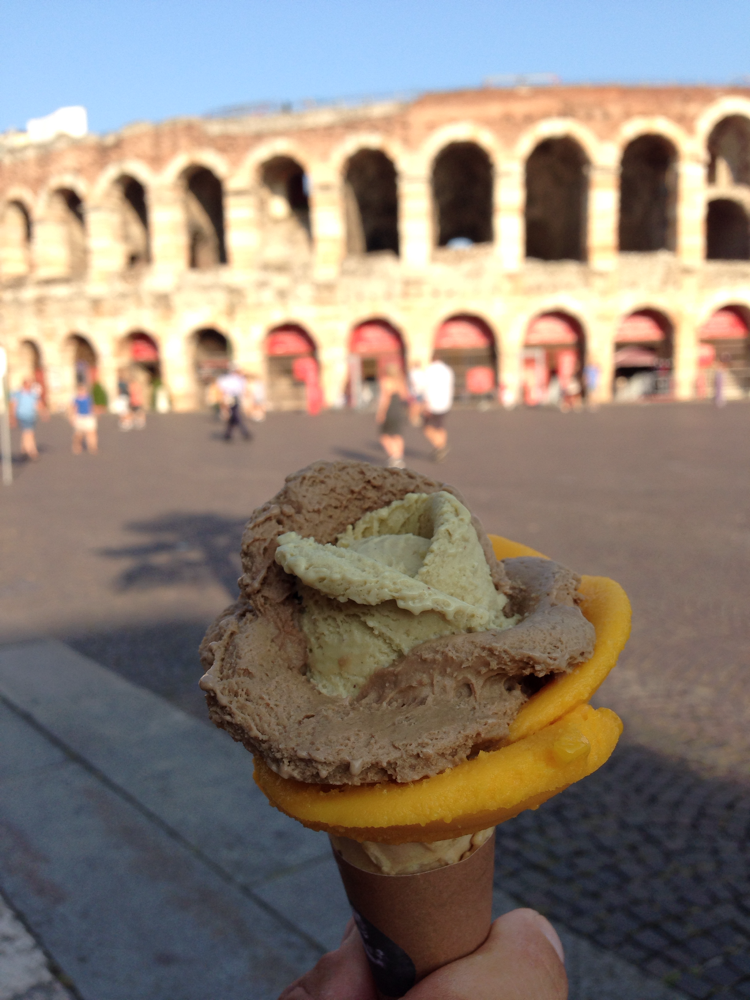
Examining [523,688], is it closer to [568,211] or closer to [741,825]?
[741,825]

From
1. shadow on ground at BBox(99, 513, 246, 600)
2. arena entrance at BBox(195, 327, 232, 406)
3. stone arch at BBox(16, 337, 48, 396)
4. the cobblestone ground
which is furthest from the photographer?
stone arch at BBox(16, 337, 48, 396)

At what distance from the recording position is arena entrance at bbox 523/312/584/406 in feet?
86.6

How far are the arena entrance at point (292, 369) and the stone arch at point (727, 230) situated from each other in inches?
665

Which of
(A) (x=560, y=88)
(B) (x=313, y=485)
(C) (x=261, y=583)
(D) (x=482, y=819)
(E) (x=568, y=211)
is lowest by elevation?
(D) (x=482, y=819)

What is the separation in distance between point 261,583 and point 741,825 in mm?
2117

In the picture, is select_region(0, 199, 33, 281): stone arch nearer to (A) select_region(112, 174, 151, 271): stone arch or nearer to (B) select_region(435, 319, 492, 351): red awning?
(A) select_region(112, 174, 151, 271): stone arch

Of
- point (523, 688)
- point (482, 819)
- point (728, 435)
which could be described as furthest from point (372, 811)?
point (728, 435)

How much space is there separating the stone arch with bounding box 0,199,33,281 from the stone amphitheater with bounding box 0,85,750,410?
1.45 m

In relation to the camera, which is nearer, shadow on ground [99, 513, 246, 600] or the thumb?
the thumb

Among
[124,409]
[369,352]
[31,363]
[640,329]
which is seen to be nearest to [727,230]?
[640,329]

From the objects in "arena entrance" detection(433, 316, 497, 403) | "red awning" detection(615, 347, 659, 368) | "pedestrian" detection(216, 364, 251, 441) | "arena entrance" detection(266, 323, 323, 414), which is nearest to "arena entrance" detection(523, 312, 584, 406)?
"arena entrance" detection(433, 316, 497, 403)

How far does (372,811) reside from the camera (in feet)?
3.06

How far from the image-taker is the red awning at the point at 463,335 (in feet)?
87.0

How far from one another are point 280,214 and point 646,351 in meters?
14.8
